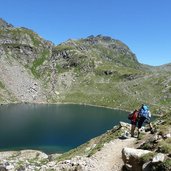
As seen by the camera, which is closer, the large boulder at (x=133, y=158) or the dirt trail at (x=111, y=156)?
the large boulder at (x=133, y=158)

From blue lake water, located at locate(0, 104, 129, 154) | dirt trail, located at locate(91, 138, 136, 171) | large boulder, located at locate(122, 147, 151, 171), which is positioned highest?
large boulder, located at locate(122, 147, 151, 171)

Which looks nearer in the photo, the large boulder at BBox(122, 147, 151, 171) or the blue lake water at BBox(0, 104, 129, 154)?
the large boulder at BBox(122, 147, 151, 171)

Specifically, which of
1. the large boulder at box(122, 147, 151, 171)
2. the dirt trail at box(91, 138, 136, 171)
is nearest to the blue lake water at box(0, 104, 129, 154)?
the dirt trail at box(91, 138, 136, 171)

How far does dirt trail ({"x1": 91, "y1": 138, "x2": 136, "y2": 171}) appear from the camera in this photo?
2134cm

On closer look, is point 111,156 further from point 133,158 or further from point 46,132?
point 46,132

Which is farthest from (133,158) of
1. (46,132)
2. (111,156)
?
(46,132)

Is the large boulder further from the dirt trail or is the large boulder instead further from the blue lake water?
the blue lake water

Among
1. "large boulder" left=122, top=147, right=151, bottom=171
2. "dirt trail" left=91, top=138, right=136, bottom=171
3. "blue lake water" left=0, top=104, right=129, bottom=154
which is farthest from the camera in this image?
"blue lake water" left=0, top=104, right=129, bottom=154

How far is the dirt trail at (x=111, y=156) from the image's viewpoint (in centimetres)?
2134

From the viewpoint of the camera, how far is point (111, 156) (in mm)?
23781

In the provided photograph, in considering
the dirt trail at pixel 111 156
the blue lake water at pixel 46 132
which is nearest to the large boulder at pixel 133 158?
the dirt trail at pixel 111 156

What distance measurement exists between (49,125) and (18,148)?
4093 cm

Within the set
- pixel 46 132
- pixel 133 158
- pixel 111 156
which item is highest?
pixel 133 158

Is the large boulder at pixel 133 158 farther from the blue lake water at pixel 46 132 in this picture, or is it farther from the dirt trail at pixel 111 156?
the blue lake water at pixel 46 132
